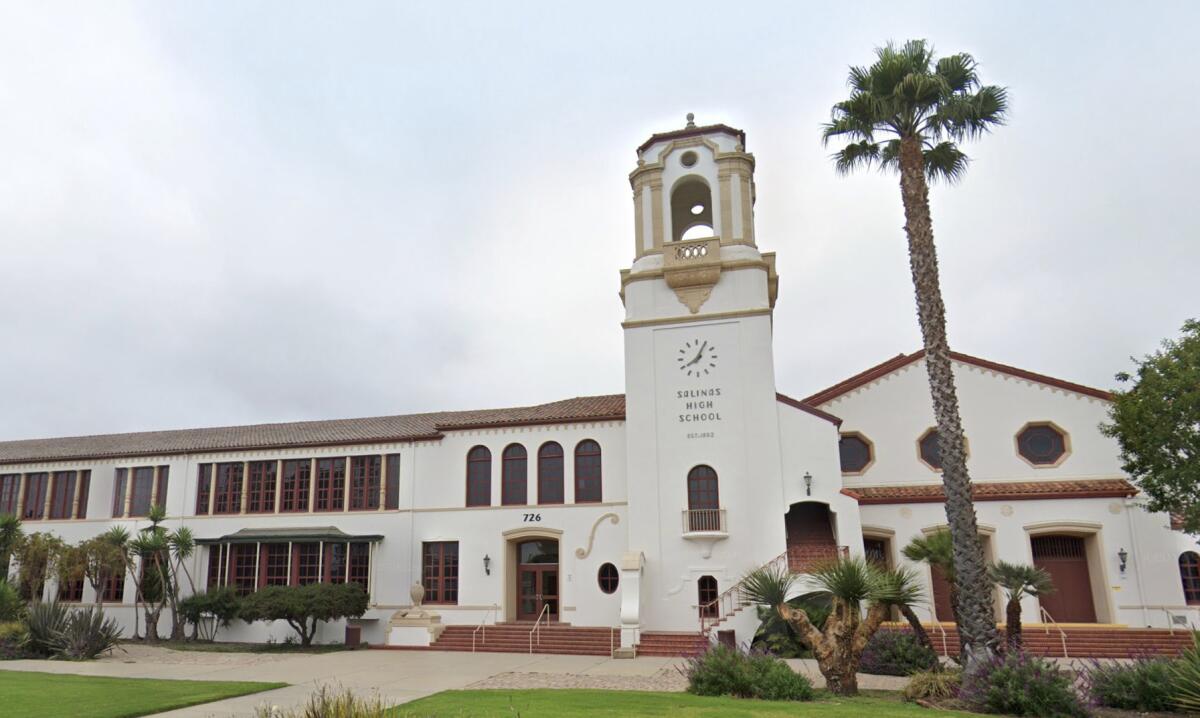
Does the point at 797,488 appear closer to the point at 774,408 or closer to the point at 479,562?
the point at 774,408

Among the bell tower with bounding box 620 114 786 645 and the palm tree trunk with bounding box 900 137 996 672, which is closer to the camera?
the palm tree trunk with bounding box 900 137 996 672

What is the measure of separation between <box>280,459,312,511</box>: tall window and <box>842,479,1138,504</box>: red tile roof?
63.2 ft

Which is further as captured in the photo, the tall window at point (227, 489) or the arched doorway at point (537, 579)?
the tall window at point (227, 489)

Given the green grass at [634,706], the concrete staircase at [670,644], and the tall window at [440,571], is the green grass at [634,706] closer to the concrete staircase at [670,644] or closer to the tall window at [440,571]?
the concrete staircase at [670,644]

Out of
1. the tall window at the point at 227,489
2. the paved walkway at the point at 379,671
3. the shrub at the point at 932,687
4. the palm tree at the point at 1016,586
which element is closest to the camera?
the shrub at the point at 932,687

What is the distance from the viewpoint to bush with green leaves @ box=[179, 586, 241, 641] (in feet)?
90.3

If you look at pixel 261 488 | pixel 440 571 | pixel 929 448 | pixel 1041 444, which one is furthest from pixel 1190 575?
pixel 261 488

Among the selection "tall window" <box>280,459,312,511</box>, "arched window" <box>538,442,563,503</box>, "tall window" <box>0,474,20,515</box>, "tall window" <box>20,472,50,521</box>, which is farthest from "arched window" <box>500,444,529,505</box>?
"tall window" <box>0,474,20,515</box>

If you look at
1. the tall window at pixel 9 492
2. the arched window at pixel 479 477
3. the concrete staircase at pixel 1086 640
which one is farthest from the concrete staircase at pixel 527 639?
the tall window at pixel 9 492

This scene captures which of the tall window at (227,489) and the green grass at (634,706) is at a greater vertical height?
the tall window at (227,489)

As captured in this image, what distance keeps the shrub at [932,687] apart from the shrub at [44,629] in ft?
73.7

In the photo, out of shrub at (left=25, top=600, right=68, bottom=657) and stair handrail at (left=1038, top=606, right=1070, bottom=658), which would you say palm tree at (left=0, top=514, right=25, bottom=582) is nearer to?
shrub at (left=25, top=600, right=68, bottom=657)

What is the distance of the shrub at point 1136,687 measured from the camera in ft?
39.1

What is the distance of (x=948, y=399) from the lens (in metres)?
15.8
